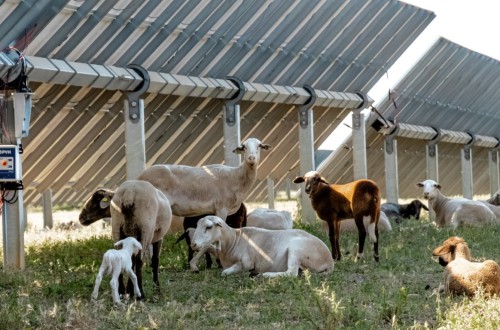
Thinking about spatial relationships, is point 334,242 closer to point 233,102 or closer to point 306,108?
point 233,102

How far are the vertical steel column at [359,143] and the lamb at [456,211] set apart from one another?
5.70 meters

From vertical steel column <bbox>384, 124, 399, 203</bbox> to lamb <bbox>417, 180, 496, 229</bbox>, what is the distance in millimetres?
8879

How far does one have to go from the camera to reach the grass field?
980 centimetres

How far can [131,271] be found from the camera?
1130 cm

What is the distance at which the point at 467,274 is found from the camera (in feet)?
36.6

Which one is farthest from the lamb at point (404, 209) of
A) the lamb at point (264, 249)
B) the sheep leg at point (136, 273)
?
the sheep leg at point (136, 273)

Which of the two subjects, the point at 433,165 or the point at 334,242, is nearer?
the point at 334,242

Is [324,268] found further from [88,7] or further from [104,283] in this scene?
[88,7]

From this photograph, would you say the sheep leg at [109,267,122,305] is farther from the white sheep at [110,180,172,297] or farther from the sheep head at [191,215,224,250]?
the sheep head at [191,215,224,250]

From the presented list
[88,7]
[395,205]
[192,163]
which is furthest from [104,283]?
[395,205]

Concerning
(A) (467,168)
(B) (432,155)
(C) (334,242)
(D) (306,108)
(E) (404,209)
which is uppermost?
(D) (306,108)

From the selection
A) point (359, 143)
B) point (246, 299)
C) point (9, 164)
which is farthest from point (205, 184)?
point (359, 143)

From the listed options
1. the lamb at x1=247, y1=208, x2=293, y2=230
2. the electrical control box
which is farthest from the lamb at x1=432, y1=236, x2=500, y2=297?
the lamb at x1=247, y1=208, x2=293, y2=230

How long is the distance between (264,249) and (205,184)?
226 centimetres
